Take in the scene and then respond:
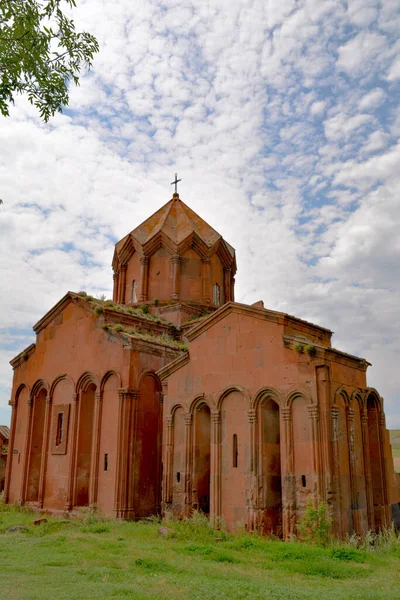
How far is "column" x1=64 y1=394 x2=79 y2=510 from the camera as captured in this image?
15.1 metres

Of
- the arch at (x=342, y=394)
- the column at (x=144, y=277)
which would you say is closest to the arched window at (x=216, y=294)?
the column at (x=144, y=277)

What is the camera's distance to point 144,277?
19797 mm

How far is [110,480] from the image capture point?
1416cm

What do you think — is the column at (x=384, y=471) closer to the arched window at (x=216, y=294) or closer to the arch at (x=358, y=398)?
the arch at (x=358, y=398)

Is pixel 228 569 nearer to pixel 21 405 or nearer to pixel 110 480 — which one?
pixel 110 480

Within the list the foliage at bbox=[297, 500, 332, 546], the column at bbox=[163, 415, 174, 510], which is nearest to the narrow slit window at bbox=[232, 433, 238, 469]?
the column at bbox=[163, 415, 174, 510]

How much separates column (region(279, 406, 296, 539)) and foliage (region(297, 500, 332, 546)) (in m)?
0.45

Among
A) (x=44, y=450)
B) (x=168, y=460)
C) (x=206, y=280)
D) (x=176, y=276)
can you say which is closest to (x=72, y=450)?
(x=44, y=450)

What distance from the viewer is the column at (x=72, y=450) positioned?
15055 mm

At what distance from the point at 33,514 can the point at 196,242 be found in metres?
10.9

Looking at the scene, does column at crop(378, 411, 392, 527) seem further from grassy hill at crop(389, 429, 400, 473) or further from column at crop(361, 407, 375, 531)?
grassy hill at crop(389, 429, 400, 473)

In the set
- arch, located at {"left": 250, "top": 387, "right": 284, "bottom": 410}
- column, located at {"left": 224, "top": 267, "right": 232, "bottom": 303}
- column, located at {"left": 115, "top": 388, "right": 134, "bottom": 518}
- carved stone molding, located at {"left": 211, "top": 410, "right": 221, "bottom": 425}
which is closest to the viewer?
arch, located at {"left": 250, "top": 387, "right": 284, "bottom": 410}

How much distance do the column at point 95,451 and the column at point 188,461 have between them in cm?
300

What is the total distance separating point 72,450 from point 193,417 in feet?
14.6
